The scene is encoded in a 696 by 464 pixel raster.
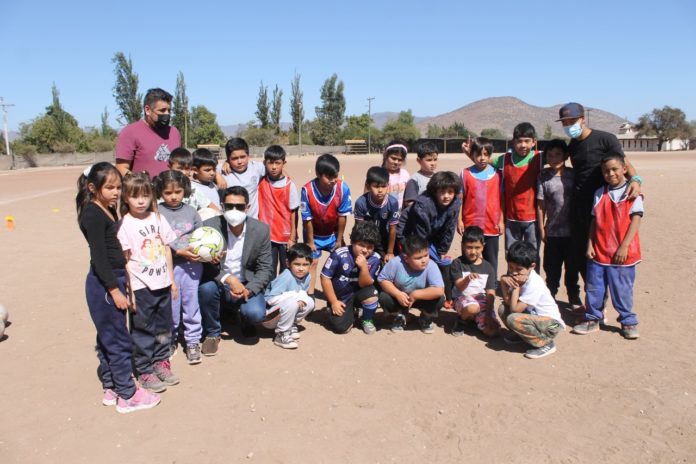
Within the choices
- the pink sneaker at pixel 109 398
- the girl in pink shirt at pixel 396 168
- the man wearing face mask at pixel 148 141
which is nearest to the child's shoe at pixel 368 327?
the girl in pink shirt at pixel 396 168

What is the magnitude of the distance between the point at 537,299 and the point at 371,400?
1.87 meters

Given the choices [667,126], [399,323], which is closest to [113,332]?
[399,323]

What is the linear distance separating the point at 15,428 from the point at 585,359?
4386 mm

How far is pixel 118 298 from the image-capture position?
3.58 metres

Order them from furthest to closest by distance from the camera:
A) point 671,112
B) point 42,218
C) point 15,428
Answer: point 671,112, point 42,218, point 15,428

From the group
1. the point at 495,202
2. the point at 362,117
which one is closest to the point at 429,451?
the point at 495,202

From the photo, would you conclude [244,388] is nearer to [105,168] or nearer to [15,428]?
[15,428]

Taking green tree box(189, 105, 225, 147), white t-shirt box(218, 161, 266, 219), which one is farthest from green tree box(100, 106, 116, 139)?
white t-shirt box(218, 161, 266, 219)

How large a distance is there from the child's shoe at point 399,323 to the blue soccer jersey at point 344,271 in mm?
480

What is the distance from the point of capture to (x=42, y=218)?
12750mm

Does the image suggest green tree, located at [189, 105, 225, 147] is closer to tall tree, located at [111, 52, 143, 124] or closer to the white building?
tall tree, located at [111, 52, 143, 124]

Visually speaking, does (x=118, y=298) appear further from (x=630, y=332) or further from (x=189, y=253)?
(x=630, y=332)

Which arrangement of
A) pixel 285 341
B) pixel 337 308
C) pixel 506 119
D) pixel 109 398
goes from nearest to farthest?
pixel 109 398 → pixel 285 341 → pixel 337 308 → pixel 506 119

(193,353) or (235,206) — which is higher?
(235,206)
